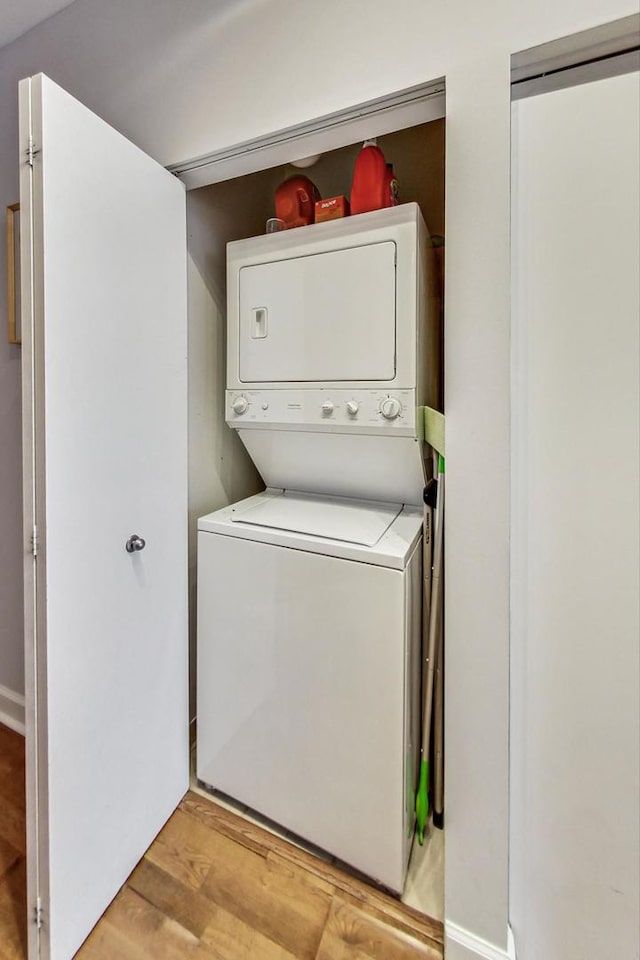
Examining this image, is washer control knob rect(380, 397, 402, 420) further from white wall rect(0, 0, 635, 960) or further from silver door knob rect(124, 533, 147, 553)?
silver door knob rect(124, 533, 147, 553)

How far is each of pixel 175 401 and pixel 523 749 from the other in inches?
57.1

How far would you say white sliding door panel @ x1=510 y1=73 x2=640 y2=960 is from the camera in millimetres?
940

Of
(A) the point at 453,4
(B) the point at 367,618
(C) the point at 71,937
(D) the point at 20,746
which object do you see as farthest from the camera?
(D) the point at 20,746

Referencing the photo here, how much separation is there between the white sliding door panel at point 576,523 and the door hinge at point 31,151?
1.14 metres

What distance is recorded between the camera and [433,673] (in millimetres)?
1403

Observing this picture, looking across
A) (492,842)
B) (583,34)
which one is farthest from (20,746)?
(583,34)

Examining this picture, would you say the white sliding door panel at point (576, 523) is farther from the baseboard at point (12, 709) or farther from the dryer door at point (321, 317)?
the baseboard at point (12, 709)

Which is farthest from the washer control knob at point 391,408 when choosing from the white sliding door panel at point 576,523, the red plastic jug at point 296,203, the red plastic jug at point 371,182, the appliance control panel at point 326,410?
the red plastic jug at point 296,203

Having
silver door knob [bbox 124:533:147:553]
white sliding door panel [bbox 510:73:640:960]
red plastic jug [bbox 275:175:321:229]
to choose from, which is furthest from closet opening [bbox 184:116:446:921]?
white sliding door panel [bbox 510:73:640:960]

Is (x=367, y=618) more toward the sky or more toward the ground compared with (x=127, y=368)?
more toward the ground

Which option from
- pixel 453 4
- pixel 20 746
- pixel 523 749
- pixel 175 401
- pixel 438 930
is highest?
pixel 453 4

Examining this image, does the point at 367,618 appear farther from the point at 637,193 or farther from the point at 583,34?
the point at 583,34

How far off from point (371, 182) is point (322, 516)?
43.3 inches

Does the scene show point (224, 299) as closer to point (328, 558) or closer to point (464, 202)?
point (464, 202)
